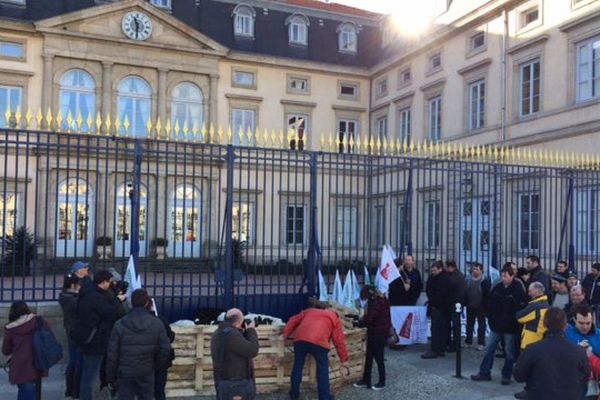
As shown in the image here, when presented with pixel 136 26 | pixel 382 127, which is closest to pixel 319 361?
pixel 136 26

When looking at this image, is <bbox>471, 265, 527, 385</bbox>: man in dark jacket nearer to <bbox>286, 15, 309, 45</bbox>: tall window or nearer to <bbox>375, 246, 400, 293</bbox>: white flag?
<bbox>375, 246, 400, 293</bbox>: white flag

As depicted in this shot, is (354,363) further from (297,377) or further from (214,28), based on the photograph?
(214,28)

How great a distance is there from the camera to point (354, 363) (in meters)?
8.21

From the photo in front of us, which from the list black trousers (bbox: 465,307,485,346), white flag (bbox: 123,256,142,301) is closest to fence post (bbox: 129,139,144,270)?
white flag (bbox: 123,256,142,301)

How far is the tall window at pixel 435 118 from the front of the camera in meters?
23.0

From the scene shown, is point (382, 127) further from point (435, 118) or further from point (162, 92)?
point (162, 92)

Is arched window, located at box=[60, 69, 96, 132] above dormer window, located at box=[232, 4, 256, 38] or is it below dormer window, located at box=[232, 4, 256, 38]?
below

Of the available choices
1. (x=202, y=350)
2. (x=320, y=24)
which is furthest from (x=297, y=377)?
(x=320, y=24)

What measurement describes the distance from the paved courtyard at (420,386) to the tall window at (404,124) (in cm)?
1646

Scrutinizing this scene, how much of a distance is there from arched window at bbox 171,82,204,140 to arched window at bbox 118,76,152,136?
106cm

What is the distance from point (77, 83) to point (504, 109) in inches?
614

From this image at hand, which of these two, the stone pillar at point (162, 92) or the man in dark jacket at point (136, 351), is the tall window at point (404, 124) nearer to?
the stone pillar at point (162, 92)

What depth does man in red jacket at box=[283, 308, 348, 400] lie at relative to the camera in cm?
698

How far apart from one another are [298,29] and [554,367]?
82.3ft
